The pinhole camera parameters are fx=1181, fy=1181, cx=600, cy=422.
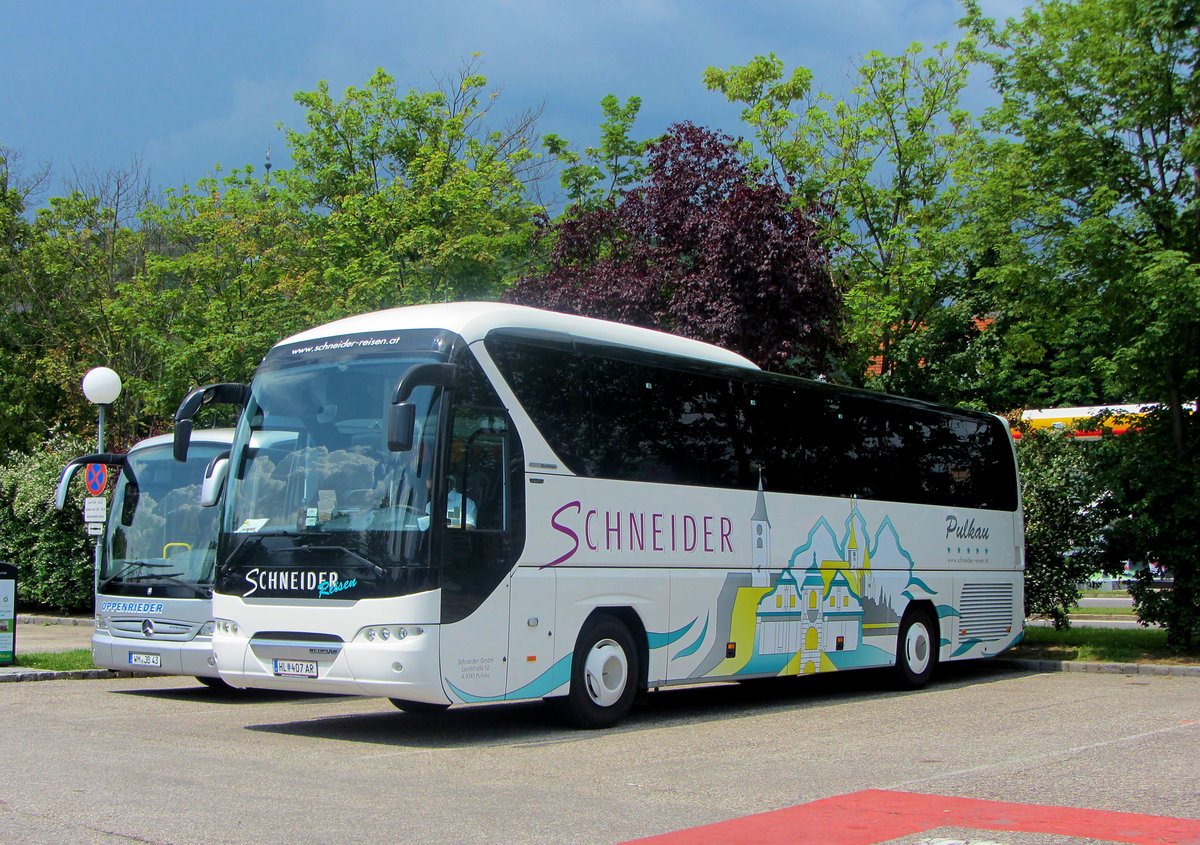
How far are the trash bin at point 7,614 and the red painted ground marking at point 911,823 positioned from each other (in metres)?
12.5

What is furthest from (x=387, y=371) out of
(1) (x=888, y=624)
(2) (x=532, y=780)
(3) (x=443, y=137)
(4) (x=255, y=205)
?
(4) (x=255, y=205)

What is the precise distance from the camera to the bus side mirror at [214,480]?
11.6 metres

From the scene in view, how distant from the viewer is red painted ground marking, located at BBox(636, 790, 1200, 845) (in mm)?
6285

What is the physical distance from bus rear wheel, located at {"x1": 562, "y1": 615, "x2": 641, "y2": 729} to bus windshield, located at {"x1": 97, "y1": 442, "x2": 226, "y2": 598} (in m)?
4.82

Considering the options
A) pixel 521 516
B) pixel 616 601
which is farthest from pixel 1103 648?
pixel 521 516

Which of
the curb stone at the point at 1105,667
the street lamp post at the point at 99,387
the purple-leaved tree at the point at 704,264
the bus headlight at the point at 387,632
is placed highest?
the purple-leaved tree at the point at 704,264

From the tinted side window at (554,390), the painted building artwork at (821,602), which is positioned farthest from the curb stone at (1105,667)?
the tinted side window at (554,390)

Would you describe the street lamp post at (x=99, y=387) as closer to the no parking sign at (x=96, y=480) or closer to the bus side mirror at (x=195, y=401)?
the no parking sign at (x=96, y=480)

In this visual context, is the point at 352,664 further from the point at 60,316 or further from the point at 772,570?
the point at 60,316

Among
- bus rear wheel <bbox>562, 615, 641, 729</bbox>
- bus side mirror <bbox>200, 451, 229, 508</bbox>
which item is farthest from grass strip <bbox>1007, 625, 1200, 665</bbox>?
bus side mirror <bbox>200, 451, 229, 508</bbox>

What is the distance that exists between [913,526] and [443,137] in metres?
18.0

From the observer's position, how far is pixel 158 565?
1362cm

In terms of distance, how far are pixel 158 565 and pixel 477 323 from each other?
18.9 feet

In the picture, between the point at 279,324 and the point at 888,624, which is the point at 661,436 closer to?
the point at 888,624
